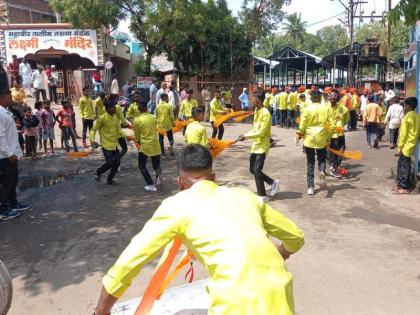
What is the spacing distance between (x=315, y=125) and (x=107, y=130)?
3734mm

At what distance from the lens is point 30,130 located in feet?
35.2

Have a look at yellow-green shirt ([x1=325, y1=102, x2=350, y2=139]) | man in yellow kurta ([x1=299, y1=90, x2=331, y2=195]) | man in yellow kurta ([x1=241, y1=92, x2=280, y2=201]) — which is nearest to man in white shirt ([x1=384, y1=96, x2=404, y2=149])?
yellow-green shirt ([x1=325, y1=102, x2=350, y2=139])

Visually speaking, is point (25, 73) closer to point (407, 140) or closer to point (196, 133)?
point (196, 133)

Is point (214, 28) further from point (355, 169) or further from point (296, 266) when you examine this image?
point (296, 266)

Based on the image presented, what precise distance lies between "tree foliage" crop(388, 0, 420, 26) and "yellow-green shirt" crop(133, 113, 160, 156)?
4.36 metres

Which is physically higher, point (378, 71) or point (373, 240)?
point (378, 71)

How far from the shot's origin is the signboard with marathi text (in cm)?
1995

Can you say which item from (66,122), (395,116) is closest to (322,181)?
(395,116)

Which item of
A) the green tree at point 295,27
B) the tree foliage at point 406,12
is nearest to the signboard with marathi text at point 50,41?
the tree foliage at point 406,12

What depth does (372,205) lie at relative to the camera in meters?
7.12

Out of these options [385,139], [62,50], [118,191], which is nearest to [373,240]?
[118,191]

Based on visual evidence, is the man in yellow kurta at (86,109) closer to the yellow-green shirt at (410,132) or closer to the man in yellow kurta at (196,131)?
the man in yellow kurta at (196,131)

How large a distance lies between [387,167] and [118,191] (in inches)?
234

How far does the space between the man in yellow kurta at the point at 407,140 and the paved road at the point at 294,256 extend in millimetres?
334
